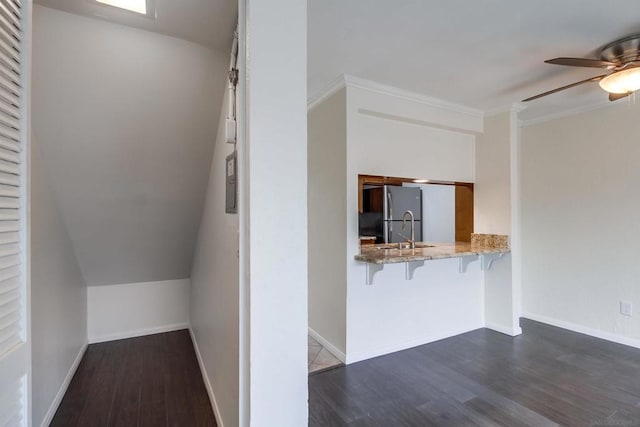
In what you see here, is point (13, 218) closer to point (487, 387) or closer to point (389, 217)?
point (389, 217)

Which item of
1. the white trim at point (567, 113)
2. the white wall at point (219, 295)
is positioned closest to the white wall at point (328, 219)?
the white wall at point (219, 295)

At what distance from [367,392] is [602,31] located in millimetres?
2883

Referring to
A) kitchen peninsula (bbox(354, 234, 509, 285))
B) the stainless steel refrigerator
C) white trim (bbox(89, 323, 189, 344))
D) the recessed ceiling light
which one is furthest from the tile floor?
the recessed ceiling light

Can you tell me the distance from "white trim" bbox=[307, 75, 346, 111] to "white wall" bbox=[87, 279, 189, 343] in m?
2.48

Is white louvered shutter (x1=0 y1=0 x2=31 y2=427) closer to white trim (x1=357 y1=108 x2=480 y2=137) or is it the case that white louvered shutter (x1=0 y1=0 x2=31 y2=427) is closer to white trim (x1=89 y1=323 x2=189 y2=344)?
white trim (x1=357 y1=108 x2=480 y2=137)

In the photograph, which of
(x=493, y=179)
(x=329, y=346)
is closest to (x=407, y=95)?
(x=493, y=179)

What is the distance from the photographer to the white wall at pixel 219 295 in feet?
4.96

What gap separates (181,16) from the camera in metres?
1.48

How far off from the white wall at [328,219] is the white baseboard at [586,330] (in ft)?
8.77

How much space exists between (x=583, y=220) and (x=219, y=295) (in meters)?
3.84

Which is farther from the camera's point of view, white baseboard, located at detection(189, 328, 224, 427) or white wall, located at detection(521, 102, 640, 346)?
white wall, located at detection(521, 102, 640, 346)

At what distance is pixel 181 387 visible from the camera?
7.88ft

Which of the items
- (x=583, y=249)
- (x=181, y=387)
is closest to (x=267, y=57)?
(x=181, y=387)

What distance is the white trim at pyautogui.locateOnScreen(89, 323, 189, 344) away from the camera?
10.6ft
